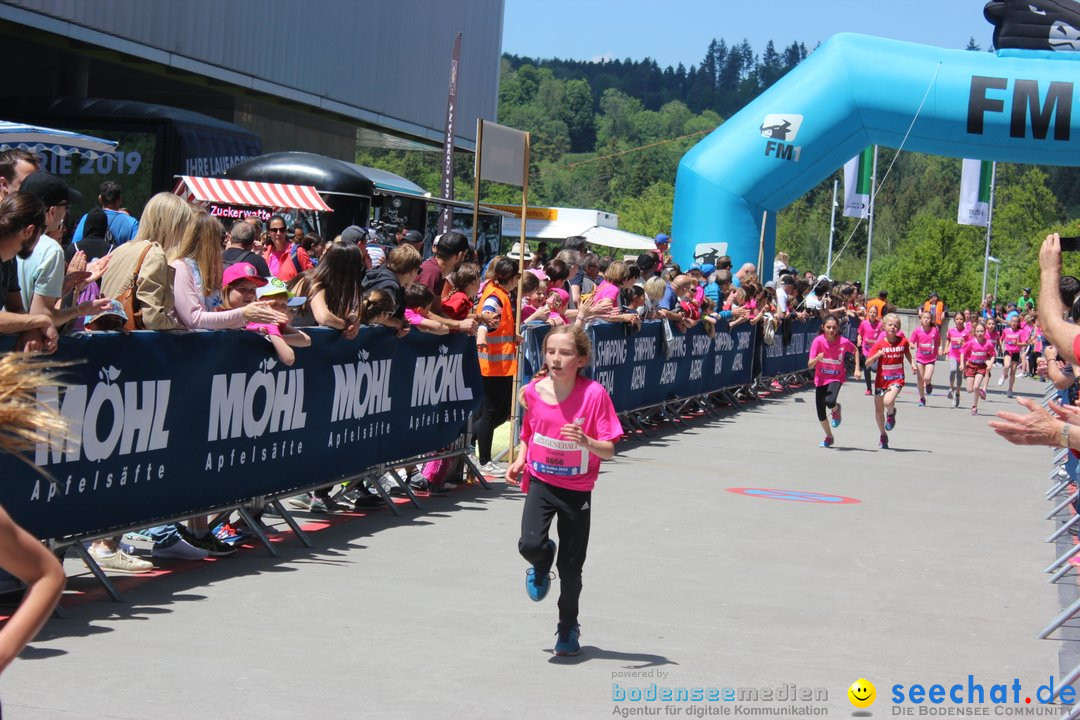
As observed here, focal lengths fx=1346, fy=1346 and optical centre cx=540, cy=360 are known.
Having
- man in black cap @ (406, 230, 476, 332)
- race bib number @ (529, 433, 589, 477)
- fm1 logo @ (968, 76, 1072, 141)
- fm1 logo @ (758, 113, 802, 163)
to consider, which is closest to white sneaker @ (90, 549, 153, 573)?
race bib number @ (529, 433, 589, 477)

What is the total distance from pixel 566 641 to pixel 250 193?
14036mm

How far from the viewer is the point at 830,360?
56.6ft

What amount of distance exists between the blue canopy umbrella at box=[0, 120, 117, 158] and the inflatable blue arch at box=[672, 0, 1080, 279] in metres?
12.2

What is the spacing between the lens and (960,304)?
63250 mm

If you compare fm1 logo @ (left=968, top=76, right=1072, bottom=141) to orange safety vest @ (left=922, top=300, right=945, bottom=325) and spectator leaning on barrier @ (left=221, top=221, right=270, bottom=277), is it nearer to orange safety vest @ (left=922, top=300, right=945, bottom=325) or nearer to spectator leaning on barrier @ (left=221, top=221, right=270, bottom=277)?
orange safety vest @ (left=922, top=300, right=945, bottom=325)

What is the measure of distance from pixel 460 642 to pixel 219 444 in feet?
7.44

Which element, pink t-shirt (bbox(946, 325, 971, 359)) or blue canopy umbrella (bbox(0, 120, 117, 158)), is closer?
blue canopy umbrella (bbox(0, 120, 117, 158))

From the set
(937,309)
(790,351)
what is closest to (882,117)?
(790,351)

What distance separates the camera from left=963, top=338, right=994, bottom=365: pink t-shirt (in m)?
25.6

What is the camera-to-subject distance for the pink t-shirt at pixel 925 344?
24609mm

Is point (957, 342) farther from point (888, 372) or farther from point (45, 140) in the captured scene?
point (45, 140)

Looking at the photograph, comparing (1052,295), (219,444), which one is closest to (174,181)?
(219,444)

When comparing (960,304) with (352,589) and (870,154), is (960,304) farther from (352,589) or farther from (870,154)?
(352,589)

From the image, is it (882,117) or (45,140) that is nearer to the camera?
(45,140)
